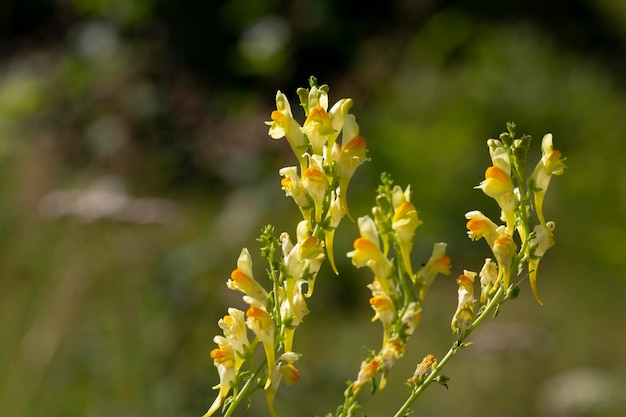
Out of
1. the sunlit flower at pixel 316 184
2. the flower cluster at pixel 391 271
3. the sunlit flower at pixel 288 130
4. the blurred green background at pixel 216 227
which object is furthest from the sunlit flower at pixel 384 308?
the blurred green background at pixel 216 227

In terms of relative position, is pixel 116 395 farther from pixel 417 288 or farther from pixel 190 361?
pixel 417 288

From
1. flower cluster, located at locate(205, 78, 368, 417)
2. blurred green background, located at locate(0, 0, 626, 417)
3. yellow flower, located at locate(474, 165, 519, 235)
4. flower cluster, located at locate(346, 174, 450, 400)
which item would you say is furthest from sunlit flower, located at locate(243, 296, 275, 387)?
blurred green background, located at locate(0, 0, 626, 417)

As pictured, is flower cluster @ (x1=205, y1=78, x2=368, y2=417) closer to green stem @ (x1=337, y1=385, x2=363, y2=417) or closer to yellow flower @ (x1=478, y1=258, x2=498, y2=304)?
A: green stem @ (x1=337, y1=385, x2=363, y2=417)

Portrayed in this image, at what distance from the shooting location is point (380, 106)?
7.85 metres

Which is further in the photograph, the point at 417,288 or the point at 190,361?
the point at 190,361

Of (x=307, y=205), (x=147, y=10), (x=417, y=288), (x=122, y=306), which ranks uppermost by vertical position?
(x=147, y=10)

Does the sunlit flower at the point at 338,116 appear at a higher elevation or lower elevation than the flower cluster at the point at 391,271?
higher

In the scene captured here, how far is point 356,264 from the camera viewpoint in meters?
1.03

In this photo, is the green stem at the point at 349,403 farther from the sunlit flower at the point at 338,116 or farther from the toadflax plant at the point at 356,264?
the sunlit flower at the point at 338,116

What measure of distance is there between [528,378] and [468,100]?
436 centimetres

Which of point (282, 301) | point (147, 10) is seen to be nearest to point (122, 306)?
point (147, 10)

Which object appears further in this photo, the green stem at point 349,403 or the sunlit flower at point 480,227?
the sunlit flower at point 480,227

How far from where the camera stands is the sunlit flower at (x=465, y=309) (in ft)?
3.47

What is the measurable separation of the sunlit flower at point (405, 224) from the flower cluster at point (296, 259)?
0.06 meters
